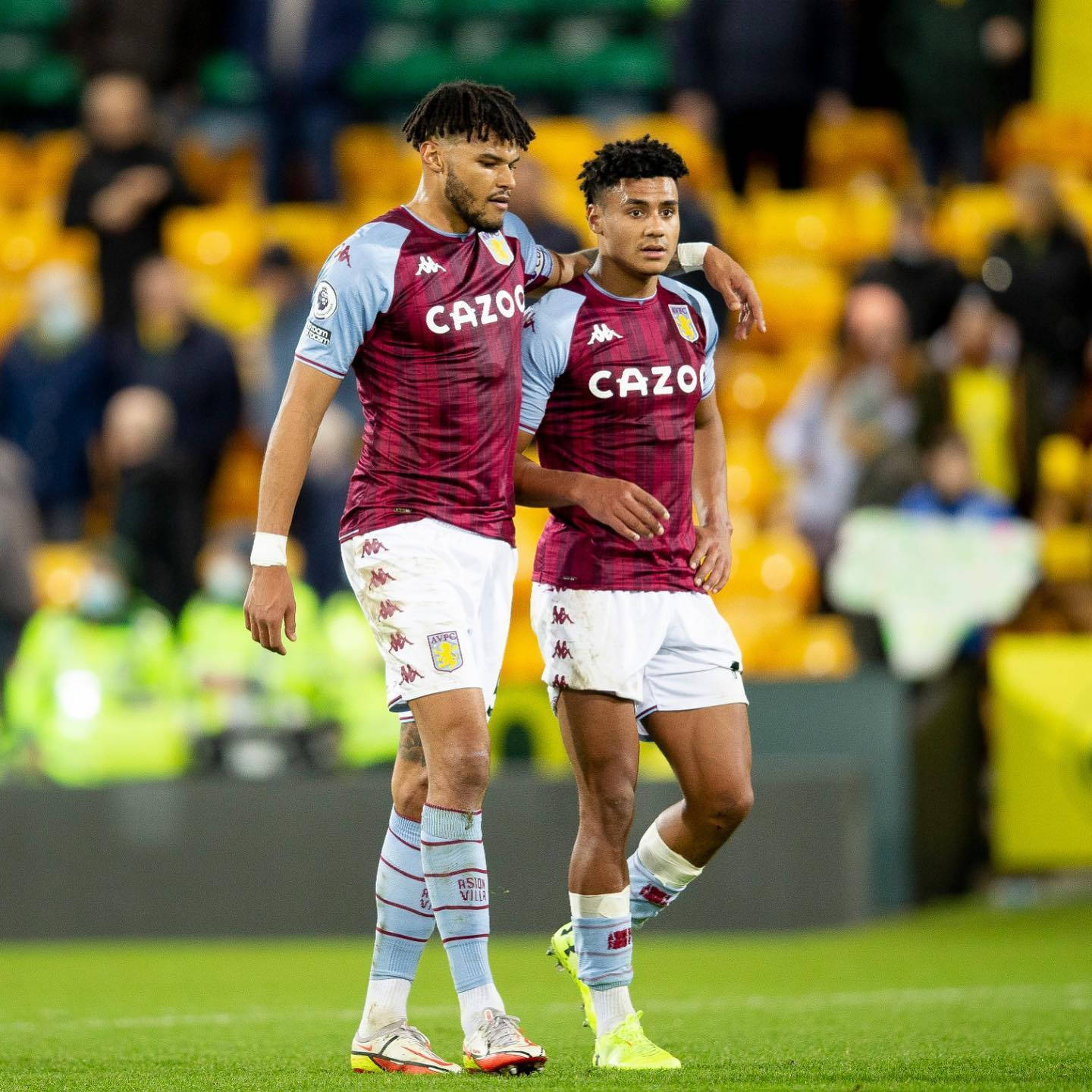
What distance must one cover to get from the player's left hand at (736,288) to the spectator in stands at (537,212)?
5.01m

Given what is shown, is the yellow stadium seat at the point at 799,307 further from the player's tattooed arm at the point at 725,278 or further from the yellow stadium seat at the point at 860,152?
the player's tattooed arm at the point at 725,278

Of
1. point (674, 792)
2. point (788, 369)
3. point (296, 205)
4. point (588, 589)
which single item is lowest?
point (674, 792)

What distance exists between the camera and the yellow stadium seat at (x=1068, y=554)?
10.8 meters

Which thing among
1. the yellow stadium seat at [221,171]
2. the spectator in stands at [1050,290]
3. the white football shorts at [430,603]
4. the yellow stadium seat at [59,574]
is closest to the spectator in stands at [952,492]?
the spectator in stands at [1050,290]

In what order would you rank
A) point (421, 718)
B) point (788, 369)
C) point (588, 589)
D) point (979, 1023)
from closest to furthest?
point (421, 718), point (588, 589), point (979, 1023), point (788, 369)

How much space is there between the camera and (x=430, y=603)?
481cm

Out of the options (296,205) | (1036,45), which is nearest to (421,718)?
(296,205)

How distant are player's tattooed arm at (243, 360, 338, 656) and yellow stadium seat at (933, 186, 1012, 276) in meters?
8.84

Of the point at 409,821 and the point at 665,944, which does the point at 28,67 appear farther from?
the point at 409,821

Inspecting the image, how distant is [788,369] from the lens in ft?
A: 42.5

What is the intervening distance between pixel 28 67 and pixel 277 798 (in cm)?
962

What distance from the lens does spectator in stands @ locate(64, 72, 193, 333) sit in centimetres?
1279

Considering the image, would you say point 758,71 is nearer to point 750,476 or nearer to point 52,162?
point 750,476

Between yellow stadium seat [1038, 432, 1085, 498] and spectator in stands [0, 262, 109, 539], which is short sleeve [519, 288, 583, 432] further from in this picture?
spectator in stands [0, 262, 109, 539]
